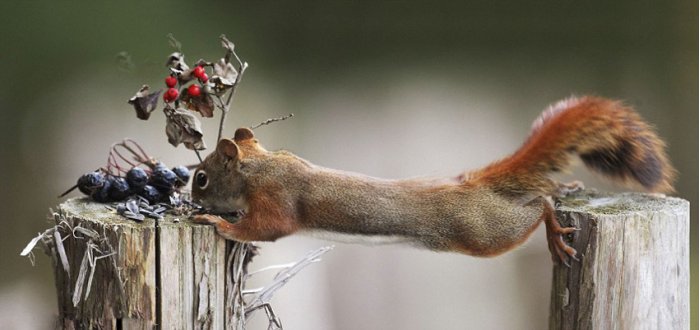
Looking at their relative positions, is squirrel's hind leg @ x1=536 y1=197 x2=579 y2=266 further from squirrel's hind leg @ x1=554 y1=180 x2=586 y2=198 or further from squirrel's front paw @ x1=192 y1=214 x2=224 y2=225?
squirrel's front paw @ x1=192 y1=214 x2=224 y2=225

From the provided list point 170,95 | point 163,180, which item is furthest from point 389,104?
point 170,95

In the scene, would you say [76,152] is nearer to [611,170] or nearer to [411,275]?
[411,275]

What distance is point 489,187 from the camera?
2.01 metres

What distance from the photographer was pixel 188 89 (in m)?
2.01

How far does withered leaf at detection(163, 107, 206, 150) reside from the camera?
6.56ft

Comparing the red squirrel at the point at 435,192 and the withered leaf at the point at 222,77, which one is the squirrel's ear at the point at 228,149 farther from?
the withered leaf at the point at 222,77

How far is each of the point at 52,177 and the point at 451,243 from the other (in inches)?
75.1

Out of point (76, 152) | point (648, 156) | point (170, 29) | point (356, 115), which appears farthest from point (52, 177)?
point (648, 156)

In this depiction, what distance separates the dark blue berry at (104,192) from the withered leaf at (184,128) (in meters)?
0.20

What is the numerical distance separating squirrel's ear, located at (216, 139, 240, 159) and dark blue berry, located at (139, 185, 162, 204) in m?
0.21

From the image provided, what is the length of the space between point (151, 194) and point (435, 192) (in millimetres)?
618

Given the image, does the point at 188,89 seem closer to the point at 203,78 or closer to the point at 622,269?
the point at 203,78

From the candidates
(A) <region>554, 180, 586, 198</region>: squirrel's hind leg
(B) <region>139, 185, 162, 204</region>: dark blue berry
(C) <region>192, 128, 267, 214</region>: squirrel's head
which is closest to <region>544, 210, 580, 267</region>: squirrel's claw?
(A) <region>554, 180, 586, 198</region>: squirrel's hind leg

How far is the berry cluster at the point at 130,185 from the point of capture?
2.10 metres
